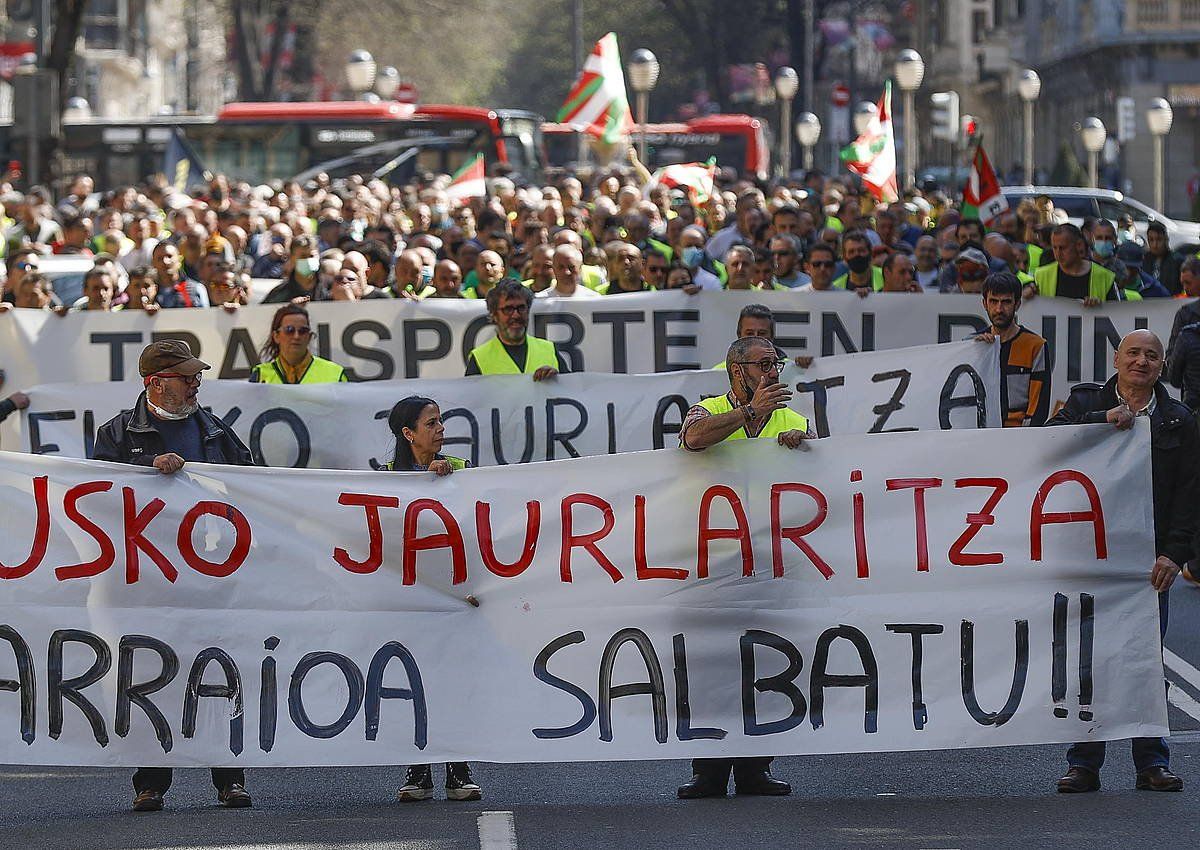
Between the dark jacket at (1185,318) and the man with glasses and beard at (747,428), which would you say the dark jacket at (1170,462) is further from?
the dark jacket at (1185,318)

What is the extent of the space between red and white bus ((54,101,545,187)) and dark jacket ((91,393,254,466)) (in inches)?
1163

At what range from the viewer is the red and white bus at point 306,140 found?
121 ft

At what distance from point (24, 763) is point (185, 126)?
3084cm

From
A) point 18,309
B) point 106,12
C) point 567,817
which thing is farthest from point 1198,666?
point 106,12

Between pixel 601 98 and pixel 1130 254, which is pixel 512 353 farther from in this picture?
pixel 601 98

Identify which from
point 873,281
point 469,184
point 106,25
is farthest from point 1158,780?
point 106,25

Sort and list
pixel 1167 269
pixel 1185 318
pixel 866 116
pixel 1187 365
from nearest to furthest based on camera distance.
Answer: pixel 1187 365 → pixel 1185 318 → pixel 1167 269 → pixel 866 116

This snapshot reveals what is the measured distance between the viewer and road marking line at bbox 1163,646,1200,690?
8750 mm

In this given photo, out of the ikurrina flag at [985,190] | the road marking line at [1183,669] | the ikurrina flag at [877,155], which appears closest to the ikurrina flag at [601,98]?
the ikurrina flag at [877,155]

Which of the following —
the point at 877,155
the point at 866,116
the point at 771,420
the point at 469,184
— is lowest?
the point at 771,420

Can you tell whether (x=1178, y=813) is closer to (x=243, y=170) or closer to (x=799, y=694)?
(x=799, y=694)

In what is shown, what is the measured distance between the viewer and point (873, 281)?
13344 mm

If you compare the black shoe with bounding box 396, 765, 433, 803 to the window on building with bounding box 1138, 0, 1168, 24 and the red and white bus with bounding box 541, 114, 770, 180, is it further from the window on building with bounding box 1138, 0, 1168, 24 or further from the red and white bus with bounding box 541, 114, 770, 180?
the red and white bus with bounding box 541, 114, 770, 180

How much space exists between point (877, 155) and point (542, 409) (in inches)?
483
